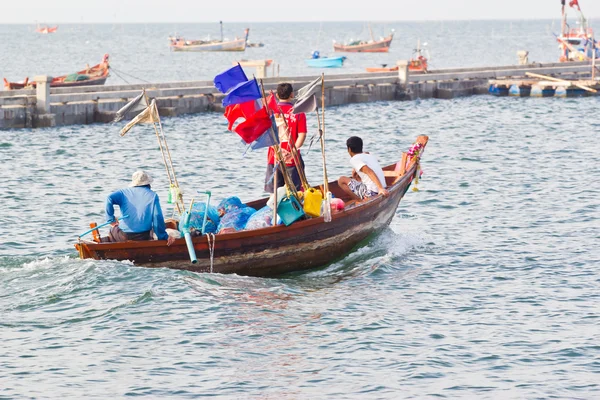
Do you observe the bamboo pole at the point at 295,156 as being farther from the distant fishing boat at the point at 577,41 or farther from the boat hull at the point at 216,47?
the boat hull at the point at 216,47

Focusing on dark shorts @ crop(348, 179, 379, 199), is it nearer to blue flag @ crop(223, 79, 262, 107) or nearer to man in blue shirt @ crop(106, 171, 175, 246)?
blue flag @ crop(223, 79, 262, 107)

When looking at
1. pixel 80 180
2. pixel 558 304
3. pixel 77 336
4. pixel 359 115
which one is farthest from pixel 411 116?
pixel 77 336

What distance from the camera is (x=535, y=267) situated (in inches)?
595

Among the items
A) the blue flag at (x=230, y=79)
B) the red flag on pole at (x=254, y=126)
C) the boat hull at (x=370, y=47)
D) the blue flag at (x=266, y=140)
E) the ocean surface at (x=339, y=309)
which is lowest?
the ocean surface at (x=339, y=309)

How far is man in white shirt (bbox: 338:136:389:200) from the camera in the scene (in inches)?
585

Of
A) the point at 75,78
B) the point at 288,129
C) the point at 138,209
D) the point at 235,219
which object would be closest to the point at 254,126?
the point at 288,129

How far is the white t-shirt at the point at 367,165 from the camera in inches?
585

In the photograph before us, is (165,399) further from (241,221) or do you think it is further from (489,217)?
(489,217)

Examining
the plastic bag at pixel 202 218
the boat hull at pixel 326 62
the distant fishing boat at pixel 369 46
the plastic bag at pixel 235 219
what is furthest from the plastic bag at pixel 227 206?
the distant fishing boat at pixel 369 46

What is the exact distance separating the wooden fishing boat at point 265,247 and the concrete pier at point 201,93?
17.4 m

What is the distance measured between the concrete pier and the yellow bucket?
18257 millimetres

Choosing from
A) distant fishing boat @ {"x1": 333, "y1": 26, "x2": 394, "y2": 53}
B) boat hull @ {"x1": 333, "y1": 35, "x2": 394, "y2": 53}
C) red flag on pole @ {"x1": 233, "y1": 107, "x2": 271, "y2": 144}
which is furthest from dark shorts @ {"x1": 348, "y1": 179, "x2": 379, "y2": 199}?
distant fishing boat @ {"x1": 333, "y1": 26, "x2": 394, "y2": 53}

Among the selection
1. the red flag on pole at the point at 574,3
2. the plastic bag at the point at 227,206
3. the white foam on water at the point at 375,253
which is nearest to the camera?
the plastic bag at the point at 227,206

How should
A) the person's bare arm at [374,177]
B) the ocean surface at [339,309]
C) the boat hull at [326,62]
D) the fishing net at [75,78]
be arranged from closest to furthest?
1. the ocean surface at [339,309]
2. the person's bare arm at [374,177]
3. the fishing net at [75,78]
4. the boat hull at [326,62]
